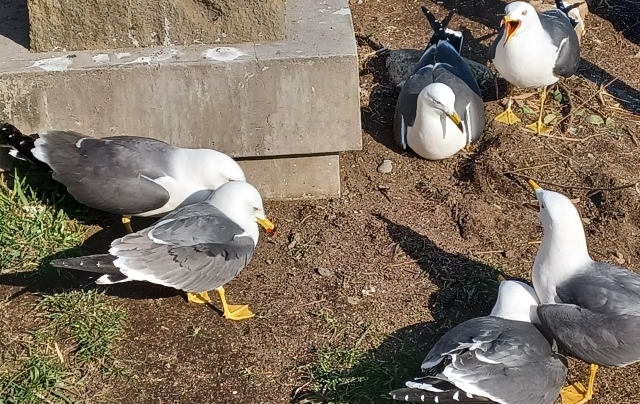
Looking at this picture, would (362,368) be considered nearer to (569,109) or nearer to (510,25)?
(510,25)

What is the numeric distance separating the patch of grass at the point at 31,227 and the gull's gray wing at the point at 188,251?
75cm

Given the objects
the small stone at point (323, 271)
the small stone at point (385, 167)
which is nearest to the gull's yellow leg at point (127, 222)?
the small stone at point (323, 271)

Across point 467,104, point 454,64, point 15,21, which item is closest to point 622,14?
point 454,64

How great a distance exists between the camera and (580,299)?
3658mm

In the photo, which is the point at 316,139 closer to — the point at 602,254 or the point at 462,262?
the point at 462,262

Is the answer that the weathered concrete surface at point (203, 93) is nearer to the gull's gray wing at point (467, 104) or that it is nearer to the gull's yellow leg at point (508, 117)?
the gull's gray wing at point (467, 104)

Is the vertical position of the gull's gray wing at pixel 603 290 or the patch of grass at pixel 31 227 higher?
the gull's gray wing at pixel 603 290

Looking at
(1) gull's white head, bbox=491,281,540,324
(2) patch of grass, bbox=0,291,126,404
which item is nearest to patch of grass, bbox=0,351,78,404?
(2) patch of grass, bbox=0,291,126,404

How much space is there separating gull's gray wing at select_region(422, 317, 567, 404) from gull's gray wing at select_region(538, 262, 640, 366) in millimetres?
97

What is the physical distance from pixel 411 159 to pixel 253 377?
6.37 ft

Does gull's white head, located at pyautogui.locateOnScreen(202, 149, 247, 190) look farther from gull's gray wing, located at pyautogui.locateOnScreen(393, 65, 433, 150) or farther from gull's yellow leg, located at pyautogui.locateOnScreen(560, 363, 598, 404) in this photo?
gull's yellow leg, located at pyautogui.locateOnScreen(560, 363, 598, 404)

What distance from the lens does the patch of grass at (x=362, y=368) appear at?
3.59m

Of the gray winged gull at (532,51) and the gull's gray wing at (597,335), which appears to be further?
the gray winged gull at (532,51)

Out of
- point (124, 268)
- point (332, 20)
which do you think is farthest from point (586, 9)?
point (124, 268)
